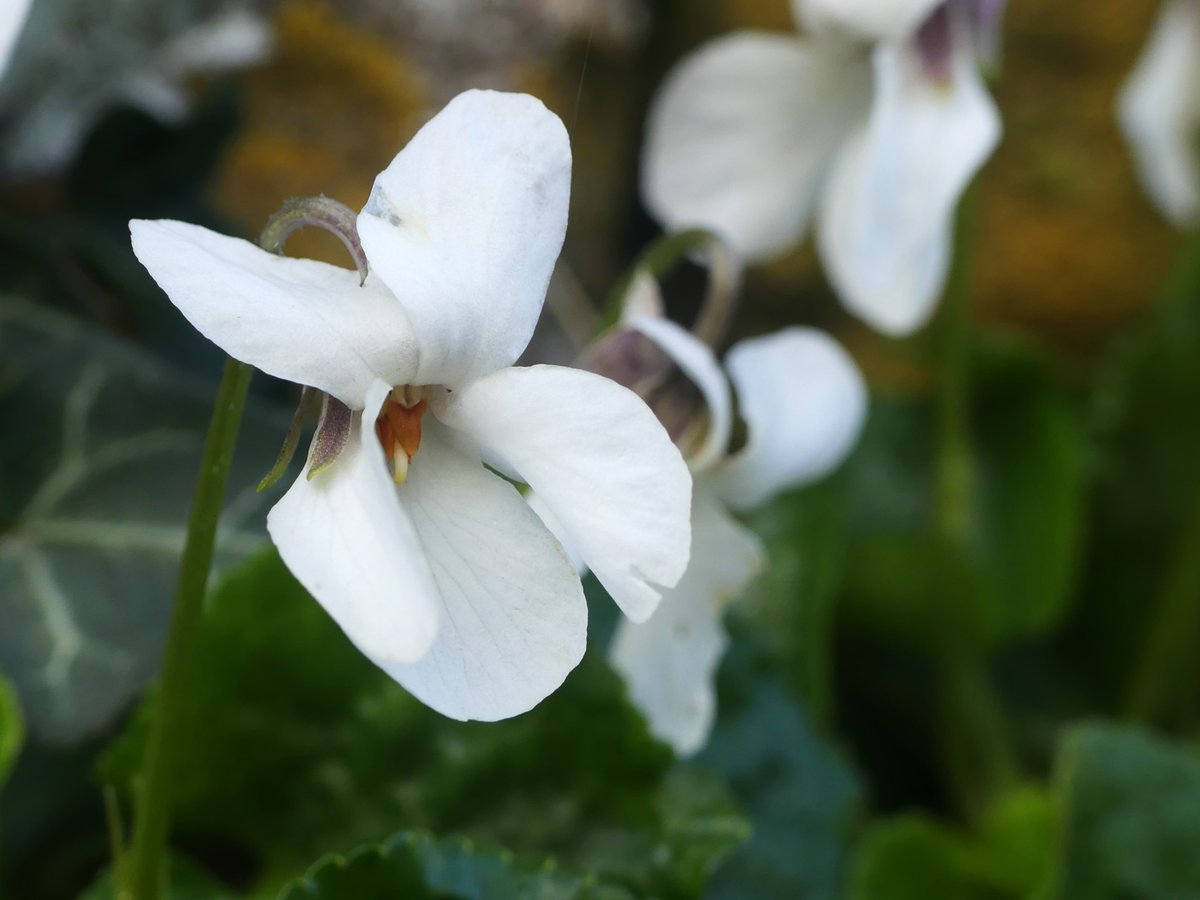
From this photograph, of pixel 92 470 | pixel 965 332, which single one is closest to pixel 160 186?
pixel 92 470

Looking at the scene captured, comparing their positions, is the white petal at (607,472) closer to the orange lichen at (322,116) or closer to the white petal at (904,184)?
the white petal at (904,184)

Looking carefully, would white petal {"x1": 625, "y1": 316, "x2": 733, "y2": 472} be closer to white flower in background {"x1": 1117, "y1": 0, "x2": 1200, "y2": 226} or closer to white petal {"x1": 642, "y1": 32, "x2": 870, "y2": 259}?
white petal {"x1": 642, "y1": 32, "x2": 870, "y2": 259}

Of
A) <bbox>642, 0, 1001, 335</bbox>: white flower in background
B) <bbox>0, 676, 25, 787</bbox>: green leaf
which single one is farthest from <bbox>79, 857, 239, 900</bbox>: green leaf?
<bbox>642, 0, 1001, 335</bbox>: white flower in background

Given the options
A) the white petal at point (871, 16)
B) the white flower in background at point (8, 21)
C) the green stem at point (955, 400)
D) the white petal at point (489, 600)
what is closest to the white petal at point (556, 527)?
the white petal at point (489, 600)

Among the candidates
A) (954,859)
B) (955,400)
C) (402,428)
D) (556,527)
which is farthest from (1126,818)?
(402,428)

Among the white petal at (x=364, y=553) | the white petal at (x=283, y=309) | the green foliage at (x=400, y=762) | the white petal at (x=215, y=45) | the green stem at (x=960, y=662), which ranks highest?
the white petal at (x=283, y=309)

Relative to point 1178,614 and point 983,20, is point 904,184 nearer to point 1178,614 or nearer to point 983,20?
point 983,20

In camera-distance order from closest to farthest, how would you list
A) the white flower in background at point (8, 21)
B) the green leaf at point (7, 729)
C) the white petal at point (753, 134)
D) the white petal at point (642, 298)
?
the white flower in background at point (8, 21) → the green leaf at point (7, 729) → the white petal at point (642, 298) → the white petal at point (753, 134)
